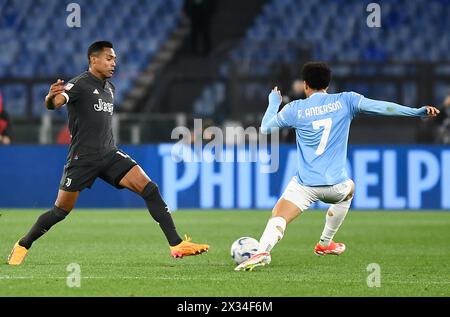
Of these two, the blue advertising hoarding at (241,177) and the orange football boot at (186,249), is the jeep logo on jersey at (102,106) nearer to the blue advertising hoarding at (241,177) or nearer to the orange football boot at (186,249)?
the orange football boot at (186,249)

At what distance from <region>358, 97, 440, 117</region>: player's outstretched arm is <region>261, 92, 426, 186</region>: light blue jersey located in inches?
1.3

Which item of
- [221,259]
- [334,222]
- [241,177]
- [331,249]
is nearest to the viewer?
[334,222]

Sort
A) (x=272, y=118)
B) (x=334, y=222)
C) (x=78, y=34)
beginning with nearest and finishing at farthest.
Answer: (x=272, y=118)
(x=334, y=222)
(x=78, y=34)

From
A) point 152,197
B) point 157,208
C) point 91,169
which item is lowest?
point 157,208

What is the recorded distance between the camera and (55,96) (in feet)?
30.5

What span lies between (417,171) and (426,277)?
31.1 ft

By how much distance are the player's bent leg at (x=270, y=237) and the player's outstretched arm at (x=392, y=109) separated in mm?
1108

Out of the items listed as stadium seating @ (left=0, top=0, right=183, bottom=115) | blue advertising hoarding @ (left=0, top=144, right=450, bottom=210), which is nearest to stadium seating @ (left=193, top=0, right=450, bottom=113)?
stadium seating @ (left=0, top=0, right=183, bottom=115)

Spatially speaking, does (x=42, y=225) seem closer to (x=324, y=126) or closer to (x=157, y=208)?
(x=157, y=208)

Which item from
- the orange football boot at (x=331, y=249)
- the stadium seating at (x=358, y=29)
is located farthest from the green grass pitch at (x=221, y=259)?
the stadium seating at (x=358, y=29)

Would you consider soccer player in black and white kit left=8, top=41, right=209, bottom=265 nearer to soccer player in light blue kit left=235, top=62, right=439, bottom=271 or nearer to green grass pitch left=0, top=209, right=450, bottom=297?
green grass pitch left=0, top=209, right=450, bottom=297

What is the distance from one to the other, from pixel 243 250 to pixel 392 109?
6.07ft

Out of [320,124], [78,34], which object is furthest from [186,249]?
[78,34]
